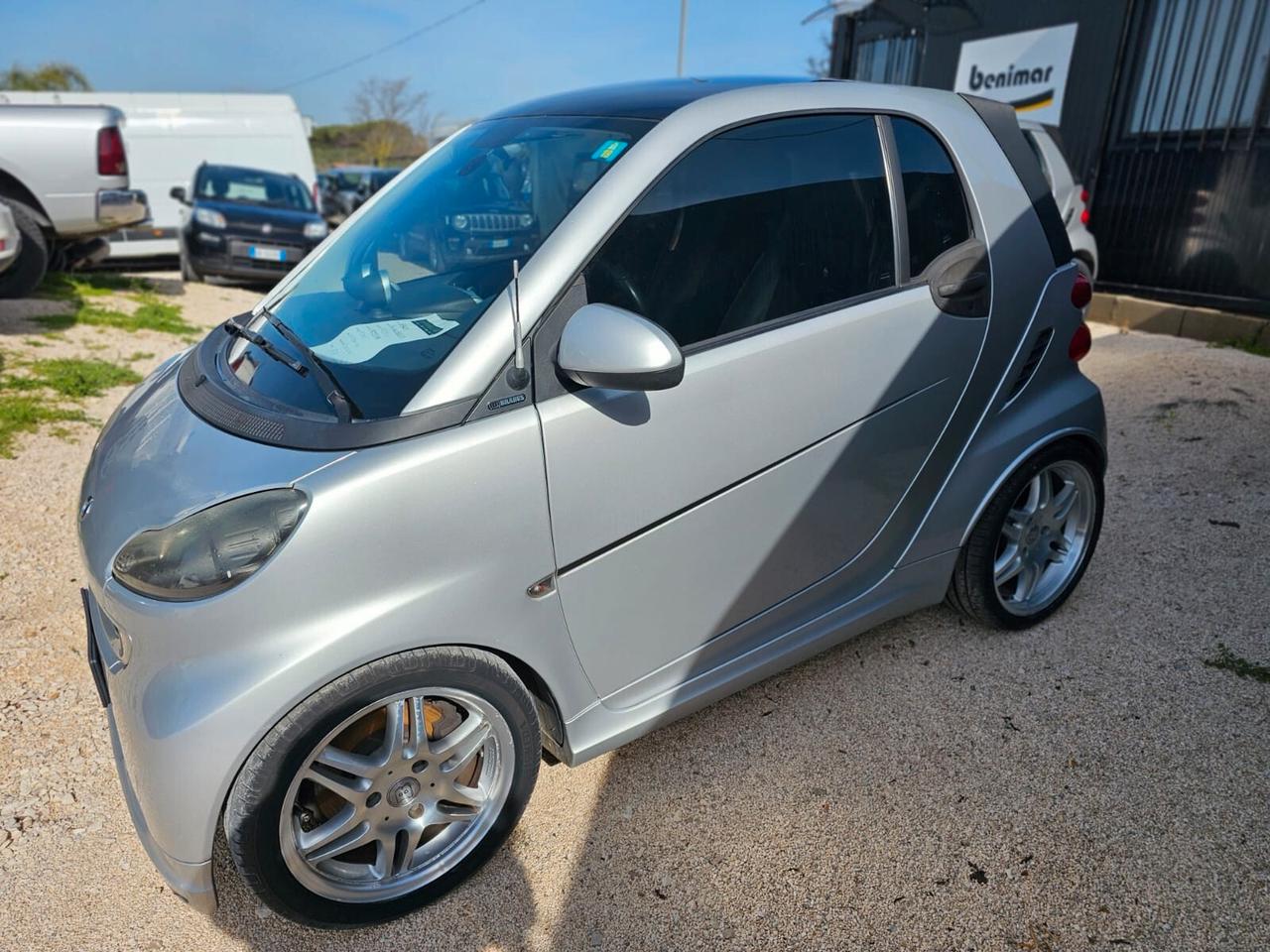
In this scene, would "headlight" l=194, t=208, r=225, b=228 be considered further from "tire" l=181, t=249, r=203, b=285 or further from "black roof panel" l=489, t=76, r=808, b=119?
"black roof panel" l=489, t=76, r=808, b=119

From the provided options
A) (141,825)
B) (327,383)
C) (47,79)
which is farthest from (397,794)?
(47,79)

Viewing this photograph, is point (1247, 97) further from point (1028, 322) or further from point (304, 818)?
point (304, 818)

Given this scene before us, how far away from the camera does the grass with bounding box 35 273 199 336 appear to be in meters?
7.28

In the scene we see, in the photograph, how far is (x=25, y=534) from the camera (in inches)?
148

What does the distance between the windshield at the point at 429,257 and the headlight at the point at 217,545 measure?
275 millimetres

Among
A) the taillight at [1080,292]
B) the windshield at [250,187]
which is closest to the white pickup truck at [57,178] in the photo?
the windshield at [250,187]

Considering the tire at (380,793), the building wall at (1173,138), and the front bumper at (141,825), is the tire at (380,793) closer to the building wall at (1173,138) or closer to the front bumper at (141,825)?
the front bumper at (141,825)

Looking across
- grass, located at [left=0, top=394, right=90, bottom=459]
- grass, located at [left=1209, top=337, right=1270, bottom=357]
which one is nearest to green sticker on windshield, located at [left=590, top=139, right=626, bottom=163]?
grass, located at [left=0, top=394, right=90, bottom=459]

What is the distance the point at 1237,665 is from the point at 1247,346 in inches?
194

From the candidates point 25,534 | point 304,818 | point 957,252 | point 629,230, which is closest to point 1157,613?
point 957,252

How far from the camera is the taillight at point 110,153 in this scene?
7684 millimetres

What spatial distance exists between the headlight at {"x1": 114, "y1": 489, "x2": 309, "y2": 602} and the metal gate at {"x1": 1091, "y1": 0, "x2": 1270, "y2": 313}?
8.31m

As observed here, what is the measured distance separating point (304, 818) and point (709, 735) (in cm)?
117

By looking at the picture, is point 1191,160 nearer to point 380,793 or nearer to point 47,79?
point 380,793
